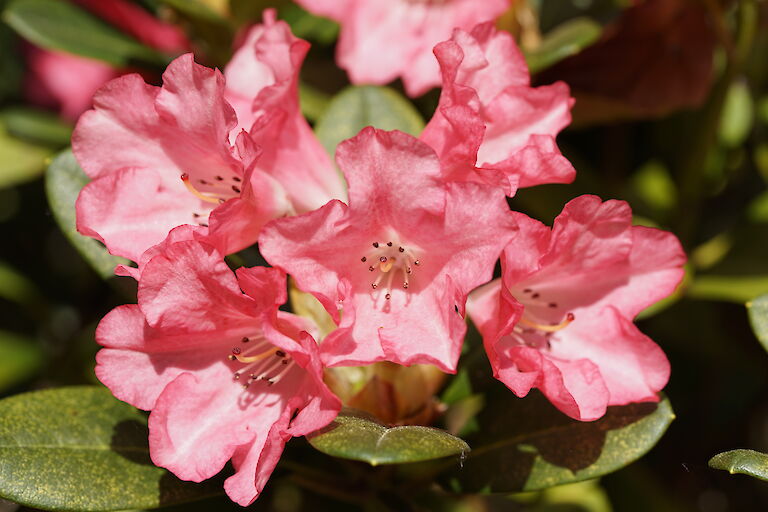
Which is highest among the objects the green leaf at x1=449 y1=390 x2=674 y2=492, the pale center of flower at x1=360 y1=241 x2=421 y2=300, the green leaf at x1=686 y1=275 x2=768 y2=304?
the pale center of flower at x1=360 y1=241 x2=421 y2=300

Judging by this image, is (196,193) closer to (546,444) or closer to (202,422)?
(202,422)

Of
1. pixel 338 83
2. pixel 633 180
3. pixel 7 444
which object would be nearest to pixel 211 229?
pixel 7 444

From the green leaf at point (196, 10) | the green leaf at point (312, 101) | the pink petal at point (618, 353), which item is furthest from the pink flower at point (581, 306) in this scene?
the green leaf at point (196, 10)

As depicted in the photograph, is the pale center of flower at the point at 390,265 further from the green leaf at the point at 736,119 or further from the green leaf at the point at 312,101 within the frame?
the green leaf at the point at 736,119

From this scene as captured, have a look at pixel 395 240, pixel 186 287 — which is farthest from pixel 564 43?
pixel 186 287

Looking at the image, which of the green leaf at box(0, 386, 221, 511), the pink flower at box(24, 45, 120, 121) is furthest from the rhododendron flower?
the green leaf at box(0, 386, 221, 511)

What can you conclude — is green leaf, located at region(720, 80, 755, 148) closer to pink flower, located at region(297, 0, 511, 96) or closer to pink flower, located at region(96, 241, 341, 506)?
pink flower, located at region(297, 0, 511, 96)

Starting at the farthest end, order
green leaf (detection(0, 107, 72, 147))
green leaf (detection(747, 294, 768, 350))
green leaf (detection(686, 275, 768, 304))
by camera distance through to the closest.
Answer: green leaf (detection(0, 107, 72, 147))
green leaf (detection(686, 275, 768, 304))
green leaf (detection(747, 294, 768, 350))

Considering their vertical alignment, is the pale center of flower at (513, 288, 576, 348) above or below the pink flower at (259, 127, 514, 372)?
below
